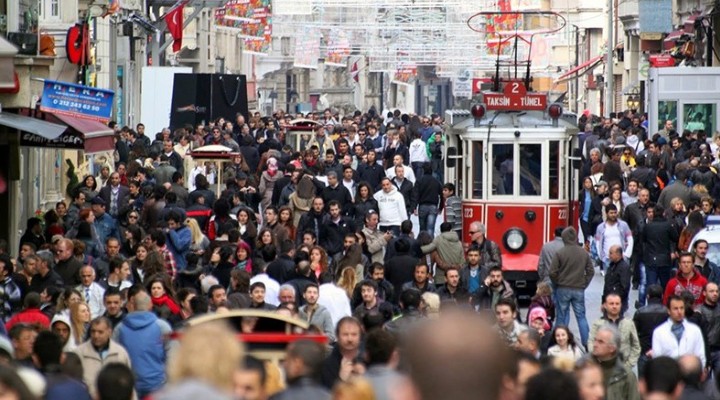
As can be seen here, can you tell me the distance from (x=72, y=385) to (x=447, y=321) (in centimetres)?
502

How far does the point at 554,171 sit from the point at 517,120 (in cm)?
76

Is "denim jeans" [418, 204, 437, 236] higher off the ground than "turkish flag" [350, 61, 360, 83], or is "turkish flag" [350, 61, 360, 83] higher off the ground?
"turkish flag" [350, 61, 360, 83]

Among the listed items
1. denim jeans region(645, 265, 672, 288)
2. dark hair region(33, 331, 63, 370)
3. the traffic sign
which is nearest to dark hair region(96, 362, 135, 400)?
dark hair region(33, 331, 63, 370)

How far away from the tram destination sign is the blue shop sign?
4.57m

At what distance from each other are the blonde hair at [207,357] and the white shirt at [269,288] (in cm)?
1003

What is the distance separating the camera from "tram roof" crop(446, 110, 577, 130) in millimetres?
22500

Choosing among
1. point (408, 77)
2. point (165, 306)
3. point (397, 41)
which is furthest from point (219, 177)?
point (408, 77)

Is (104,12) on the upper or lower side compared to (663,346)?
upper

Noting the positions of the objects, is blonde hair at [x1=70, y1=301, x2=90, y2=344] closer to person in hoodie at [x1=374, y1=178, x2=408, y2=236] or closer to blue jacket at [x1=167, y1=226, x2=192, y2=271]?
blue jacket at [x1=167, y1=226, x2=192, y2=271]

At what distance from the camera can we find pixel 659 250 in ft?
69.8

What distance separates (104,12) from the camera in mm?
34219

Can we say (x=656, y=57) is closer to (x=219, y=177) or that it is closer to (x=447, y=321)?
(x=219, y=177)

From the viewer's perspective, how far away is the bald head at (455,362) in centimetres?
420

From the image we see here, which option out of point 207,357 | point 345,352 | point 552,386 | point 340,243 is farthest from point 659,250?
point 207,357
